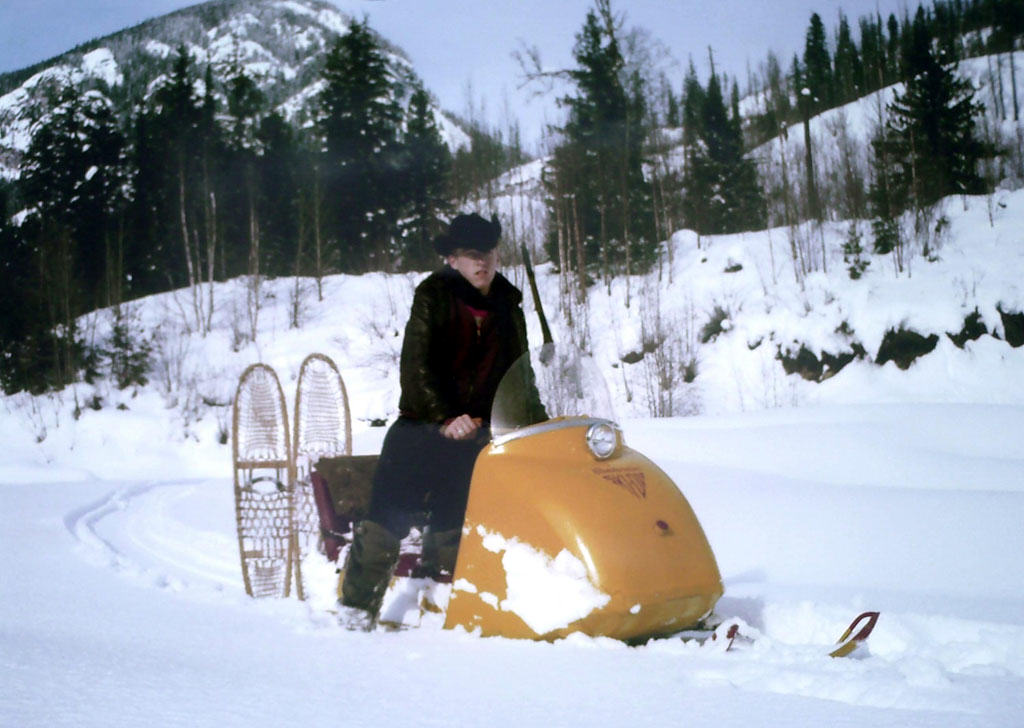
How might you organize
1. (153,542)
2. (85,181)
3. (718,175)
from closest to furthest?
(153,542) < (85,181) < (718,175)

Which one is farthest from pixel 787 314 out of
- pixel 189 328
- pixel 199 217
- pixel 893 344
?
pixel 199 217

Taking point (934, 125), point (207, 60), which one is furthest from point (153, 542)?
point (207, 60)

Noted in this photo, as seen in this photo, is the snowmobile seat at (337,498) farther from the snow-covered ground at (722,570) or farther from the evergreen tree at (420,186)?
the evergreen tree at (420,186)

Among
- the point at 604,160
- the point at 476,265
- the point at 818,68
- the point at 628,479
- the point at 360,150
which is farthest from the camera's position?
the point at 818,68

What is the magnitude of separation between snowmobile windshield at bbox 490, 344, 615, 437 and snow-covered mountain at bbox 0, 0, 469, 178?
17731 millimetres

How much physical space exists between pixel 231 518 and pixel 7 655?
15.6 feet

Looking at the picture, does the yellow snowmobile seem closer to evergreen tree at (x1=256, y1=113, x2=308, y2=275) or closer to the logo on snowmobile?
the logo on snowmobile

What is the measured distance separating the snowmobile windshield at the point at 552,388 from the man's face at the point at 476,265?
1.13 ft

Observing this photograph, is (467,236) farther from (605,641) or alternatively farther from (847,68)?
(847,68)

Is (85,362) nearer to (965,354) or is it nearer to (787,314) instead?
(787,314)

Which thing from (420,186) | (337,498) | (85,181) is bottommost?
(337,498)

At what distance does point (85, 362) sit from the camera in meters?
17.5

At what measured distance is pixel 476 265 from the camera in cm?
275

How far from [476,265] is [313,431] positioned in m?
1.80
